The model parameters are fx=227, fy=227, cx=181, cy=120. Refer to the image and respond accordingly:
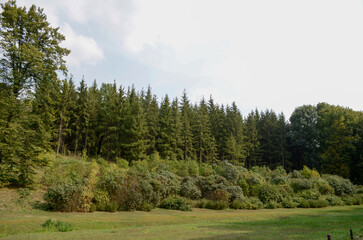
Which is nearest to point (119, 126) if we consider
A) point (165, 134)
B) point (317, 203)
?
point (165, 134)

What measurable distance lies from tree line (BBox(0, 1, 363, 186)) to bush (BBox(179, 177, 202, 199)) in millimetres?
11631

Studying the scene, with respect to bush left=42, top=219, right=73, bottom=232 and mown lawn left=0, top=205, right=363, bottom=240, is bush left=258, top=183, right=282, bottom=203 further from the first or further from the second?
bush left=42, top=219, right=73, bottom=232

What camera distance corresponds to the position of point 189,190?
65.1 ft

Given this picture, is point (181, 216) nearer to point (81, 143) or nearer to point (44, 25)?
point (44, 25)

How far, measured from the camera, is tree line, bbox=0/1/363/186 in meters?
16.8

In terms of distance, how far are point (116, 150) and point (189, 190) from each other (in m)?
23.3

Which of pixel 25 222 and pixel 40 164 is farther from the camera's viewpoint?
pixel 40 164

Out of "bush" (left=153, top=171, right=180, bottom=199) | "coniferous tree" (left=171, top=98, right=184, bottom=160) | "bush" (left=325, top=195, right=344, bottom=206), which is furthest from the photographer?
"coniferous tree" (left=171, top=98, right=184, bottom=160)

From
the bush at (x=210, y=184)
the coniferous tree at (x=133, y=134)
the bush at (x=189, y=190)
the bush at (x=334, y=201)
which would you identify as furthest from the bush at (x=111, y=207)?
the coniferous tree at (x=133, y=134)

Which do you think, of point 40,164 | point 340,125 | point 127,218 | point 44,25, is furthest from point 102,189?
point 340,125

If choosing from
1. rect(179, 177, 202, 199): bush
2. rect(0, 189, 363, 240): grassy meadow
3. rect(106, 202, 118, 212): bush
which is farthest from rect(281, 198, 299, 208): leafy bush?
rect(106, 202, 118, 212): bush

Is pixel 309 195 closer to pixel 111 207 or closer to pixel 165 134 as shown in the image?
pixel 111 207

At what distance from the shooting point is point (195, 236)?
8812 mm

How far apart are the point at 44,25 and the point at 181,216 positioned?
18343 millimetres
